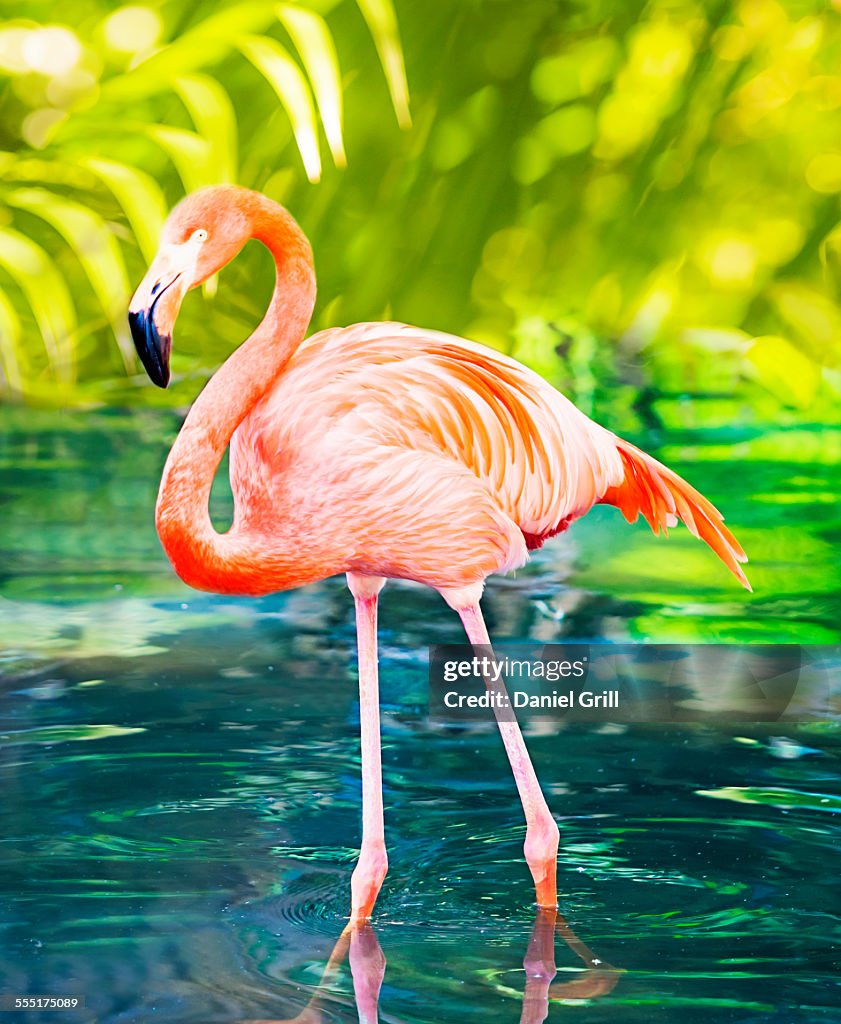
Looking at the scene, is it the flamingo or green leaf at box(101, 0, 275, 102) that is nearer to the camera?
the flamingo

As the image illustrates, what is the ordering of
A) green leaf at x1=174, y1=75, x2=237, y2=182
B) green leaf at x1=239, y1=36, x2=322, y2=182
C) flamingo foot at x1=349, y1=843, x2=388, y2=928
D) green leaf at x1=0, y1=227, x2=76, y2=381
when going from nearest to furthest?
flamingo foot at x1=349, y1=843, x2=388, y2=928, green leaf at x1=239, y1=36, x2=322, y2=182, green leaf at x1=174, y1=75, x2=237, y2=182, green leaf at x1=0, y1=227, x2=76, y2=381

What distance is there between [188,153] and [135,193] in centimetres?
25

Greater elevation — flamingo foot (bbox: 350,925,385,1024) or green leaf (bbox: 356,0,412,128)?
green leaf (bbox: 356,0,412,128)

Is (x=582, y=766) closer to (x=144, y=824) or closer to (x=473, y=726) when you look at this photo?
(x=473, y=726)

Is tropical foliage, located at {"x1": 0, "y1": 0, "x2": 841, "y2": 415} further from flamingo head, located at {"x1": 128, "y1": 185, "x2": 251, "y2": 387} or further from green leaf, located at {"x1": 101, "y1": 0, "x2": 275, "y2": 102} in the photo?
flamingo head, located at {"x1": 128, "y1": 185, "x2": 251, "y2": 387}

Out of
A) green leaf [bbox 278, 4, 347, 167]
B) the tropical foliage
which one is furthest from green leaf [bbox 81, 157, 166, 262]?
green leaf [bbox 278, 4, 347, 167]

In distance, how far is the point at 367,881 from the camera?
282cm

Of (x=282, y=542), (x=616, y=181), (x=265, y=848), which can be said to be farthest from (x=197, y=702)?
(x=616, y=181)

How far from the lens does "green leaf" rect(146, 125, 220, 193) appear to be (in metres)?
5.13

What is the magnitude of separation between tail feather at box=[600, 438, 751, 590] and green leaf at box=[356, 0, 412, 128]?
2.56 metres

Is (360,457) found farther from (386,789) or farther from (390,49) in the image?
(390,49)

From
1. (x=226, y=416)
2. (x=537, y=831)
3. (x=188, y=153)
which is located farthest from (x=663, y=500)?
(x=188, y=153)

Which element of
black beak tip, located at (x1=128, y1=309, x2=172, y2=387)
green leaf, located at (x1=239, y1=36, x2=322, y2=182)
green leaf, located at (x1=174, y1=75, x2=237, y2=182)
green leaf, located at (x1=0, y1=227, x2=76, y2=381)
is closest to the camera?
black beak tip, located at (x1=128, y1=309, x2=172, y2=387)

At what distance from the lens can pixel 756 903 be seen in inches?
114
